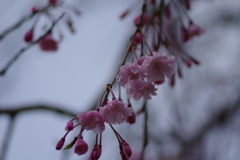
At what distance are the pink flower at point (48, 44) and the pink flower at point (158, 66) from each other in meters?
1.56

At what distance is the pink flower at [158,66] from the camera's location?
1.31 metres

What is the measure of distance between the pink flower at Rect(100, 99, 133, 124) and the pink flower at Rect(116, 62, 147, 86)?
113 mm

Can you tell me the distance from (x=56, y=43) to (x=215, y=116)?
3844mm

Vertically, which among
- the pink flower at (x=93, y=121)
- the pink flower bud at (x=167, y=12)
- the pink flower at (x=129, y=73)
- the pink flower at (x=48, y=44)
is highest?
the pink flower at (x=48, y=44)

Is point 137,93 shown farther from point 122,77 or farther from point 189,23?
point 189,23

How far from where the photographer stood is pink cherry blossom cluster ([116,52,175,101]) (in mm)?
1266

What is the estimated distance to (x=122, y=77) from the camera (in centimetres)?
129

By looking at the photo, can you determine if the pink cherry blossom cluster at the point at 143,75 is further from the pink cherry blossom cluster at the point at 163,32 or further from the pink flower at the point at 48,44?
the pink flower at the point at 48,44

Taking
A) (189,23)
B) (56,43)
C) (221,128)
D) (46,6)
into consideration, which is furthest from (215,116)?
(46,6)

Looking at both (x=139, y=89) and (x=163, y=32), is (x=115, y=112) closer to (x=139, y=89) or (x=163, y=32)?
(x=139, y=89)

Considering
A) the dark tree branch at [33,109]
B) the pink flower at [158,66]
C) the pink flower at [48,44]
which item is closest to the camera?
the pink flower at [158,66]

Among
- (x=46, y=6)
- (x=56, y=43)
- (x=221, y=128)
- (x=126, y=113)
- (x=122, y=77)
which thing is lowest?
(x=221, y=128)

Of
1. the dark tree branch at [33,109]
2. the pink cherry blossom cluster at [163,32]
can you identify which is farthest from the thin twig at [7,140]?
the pink cherry blossom cluster at [163,32]

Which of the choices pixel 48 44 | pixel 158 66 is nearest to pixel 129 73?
pixel 158 66
